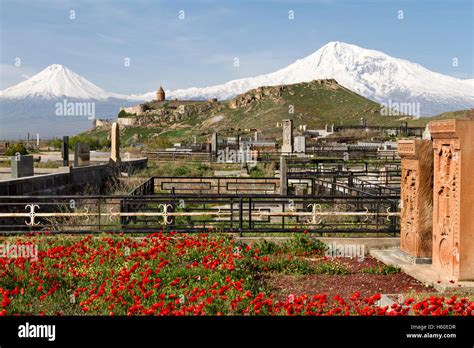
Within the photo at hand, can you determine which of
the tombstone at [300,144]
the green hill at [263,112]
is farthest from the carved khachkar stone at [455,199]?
the green hill at [263,112]

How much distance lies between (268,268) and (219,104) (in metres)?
167

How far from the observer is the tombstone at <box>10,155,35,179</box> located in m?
16.9

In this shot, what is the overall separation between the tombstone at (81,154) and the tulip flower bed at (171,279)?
12457 millimetres

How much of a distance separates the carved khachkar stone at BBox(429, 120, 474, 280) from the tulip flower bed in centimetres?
102

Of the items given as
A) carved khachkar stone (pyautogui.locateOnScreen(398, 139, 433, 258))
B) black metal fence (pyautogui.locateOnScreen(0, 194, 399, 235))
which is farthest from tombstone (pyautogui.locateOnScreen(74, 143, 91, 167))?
carved khachkar stone (pyautogui.locateOnScreen(398, 139, 433, 258))

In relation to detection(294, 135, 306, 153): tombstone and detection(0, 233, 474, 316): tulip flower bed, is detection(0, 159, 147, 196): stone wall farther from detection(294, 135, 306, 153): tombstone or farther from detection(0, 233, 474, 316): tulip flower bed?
detection(294, 135, 306, 153): tombstone

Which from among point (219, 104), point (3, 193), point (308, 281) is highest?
point (219, 104)

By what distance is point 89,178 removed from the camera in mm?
21391

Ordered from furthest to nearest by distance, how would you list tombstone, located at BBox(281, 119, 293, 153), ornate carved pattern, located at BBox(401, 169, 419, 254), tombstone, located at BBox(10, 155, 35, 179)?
tombstone, located at BBox(281, 119, 293, 153), tombstone, located at BBox(10, 155, 35, 179), ornate carved pattern, located at BBox(401, 169, 419, 254)

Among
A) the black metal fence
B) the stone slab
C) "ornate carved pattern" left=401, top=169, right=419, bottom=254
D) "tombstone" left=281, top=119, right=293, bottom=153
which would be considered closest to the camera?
the stone slab

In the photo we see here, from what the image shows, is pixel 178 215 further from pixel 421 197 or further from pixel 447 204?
pixel 447 204

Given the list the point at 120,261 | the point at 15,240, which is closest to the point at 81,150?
the point at 15,240
